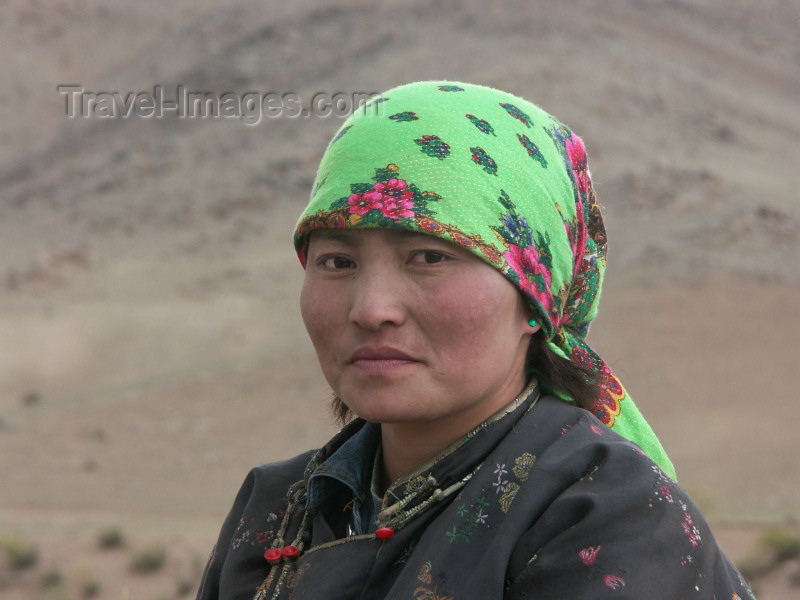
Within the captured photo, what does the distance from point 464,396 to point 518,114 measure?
0.62 meters

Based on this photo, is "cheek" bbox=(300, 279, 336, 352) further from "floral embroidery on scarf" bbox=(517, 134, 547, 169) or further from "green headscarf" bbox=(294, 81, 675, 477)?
"floral embroidery on scarf" bbox=(517, 134, 547, 169)

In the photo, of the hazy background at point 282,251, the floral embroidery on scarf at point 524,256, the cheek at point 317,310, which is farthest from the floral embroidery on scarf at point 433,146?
the hazy background at point 282,251

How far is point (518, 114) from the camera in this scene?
2.33m

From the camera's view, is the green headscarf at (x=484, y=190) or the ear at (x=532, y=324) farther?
the ear at (x=532, y=324)

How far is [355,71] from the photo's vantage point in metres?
33.3

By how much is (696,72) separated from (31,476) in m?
25.4

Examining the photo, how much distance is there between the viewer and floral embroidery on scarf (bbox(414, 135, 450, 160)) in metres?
2.16

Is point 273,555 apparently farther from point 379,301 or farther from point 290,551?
point 379,301

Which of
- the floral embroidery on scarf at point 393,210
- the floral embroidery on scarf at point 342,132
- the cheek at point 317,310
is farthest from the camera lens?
the floral embroidery on scarf at point 342,132

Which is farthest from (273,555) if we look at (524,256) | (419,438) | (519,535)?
(524,256)

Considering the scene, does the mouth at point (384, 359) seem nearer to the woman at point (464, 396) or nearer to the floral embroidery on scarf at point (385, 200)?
the woman at point (464, 396)

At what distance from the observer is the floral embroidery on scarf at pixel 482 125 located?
223 cm

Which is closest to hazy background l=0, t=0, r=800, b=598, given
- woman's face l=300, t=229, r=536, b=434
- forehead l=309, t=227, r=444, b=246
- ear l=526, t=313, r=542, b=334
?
ear l=526, t=313, r=542, b=334

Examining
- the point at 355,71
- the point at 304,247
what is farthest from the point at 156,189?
the point at 304,247
